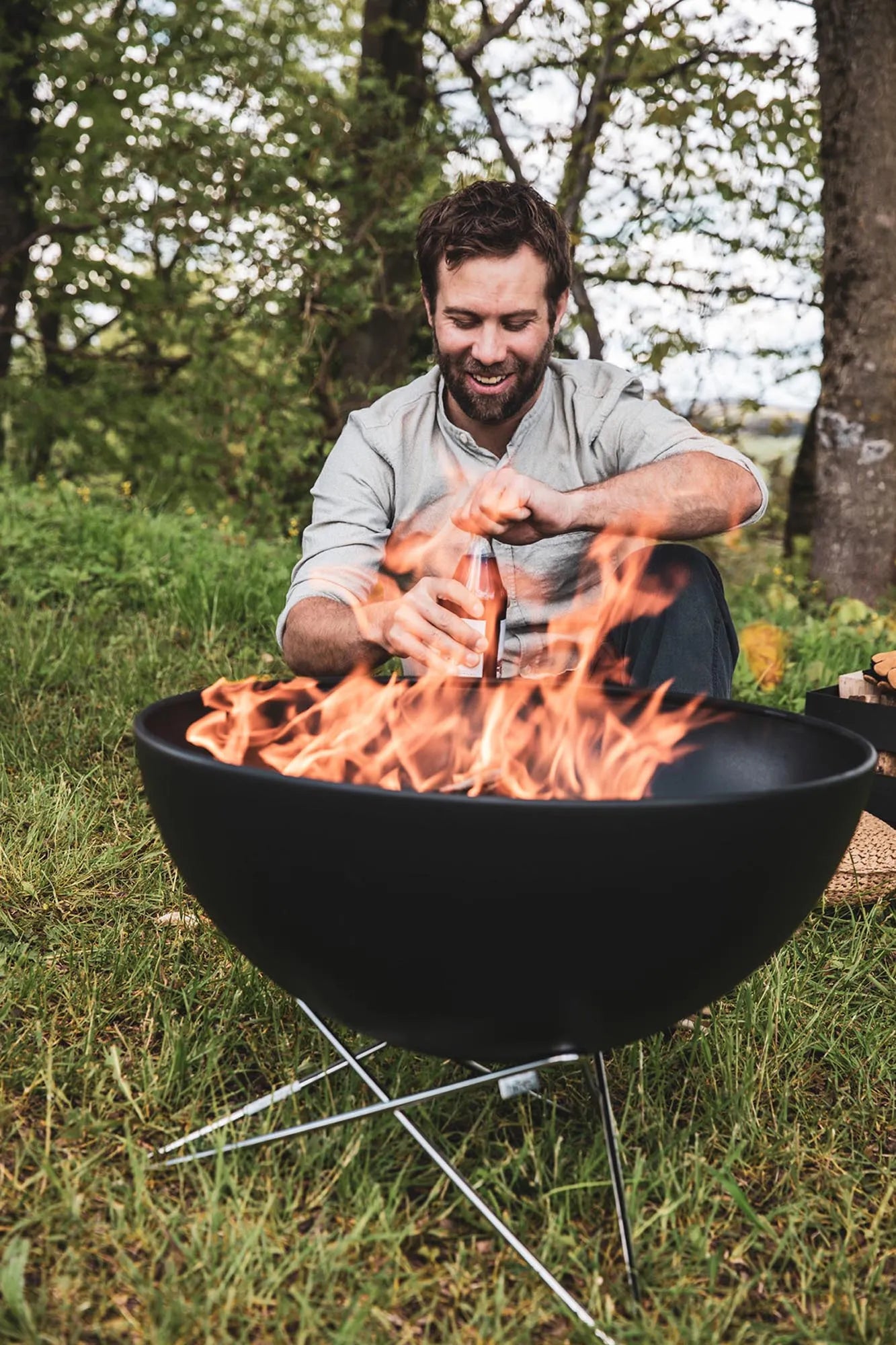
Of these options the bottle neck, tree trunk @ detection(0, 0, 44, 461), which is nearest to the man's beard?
the bottle neck

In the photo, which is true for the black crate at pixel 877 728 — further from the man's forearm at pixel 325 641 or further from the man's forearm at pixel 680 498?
the man's forearm at pixel 325 641

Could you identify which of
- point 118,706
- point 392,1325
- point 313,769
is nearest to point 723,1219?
point 392,1325

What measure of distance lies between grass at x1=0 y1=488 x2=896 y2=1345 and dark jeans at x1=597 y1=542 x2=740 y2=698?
513 mm

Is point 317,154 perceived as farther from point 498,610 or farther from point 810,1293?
point 810,1293

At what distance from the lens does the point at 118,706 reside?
9.84 feet

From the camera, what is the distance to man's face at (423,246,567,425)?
2.06 metres

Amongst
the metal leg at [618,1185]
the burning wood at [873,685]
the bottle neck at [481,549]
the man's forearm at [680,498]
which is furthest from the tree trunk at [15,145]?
the metal leg at [618,1185]

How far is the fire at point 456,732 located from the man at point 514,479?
9 cm

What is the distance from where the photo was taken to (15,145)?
21.3ft

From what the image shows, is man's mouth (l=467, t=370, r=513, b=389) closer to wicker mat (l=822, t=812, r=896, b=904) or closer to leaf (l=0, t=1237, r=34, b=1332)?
wicker mat (l=822, t=812, r=896, b=904)

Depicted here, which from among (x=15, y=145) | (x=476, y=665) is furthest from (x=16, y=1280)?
(x=15, y=145)

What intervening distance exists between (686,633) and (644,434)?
0.50 metres

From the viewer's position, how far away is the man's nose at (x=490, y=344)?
2.08 meters

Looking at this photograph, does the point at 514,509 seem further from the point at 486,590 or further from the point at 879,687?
the point at 879,687
